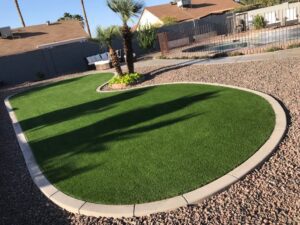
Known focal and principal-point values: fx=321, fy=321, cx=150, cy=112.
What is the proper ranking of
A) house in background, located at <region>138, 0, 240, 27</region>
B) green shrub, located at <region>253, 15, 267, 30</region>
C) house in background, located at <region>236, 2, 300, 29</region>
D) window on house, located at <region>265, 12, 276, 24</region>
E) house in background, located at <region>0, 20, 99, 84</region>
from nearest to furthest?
house in background, located at <region>0, 20, 99, 84</region>, house in background, located at <region>236, 2, 300, 29</region>, green shrub, located at <region>253, 15, 267, 30</region>, window on house, located at <region>265, 12, 276, 24</region>, house in background, located at <region>138, 0, 240, 27</region>

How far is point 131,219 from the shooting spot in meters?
4.61

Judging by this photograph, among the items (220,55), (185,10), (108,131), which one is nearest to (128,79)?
(220,55)

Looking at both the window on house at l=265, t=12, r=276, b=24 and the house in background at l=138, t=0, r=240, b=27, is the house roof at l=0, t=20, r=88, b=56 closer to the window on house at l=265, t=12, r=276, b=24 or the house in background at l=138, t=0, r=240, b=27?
the house in background at l=138, t=0, r=240, b=27

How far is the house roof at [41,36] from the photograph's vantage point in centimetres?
2962

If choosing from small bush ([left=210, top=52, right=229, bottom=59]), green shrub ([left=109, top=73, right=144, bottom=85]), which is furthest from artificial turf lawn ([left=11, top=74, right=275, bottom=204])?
small bush ([left=210, top=52, right=229, bottom=59])

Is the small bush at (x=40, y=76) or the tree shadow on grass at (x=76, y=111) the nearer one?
the tree shadow on grass at (x=76, y=111)

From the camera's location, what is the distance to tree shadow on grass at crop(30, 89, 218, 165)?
7.48m

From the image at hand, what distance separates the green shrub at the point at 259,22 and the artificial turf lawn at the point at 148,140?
1954 centimetres

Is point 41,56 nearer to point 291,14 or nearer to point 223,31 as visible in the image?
point 223,31

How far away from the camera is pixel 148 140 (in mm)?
7168

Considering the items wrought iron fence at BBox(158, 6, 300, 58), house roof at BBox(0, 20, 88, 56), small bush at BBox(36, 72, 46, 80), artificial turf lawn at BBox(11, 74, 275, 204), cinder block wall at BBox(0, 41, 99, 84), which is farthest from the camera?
house roof at BBox(0, 20, 88, 56)

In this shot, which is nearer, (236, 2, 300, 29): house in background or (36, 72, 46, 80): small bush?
(36, 72, 46, 80): small bush

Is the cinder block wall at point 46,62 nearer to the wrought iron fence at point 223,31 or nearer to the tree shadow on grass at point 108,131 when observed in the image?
the wrought iron fence at point 223,31

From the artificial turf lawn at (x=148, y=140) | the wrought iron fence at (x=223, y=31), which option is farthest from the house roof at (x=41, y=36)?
the artificial turf lawn at (x=148, y=140)
